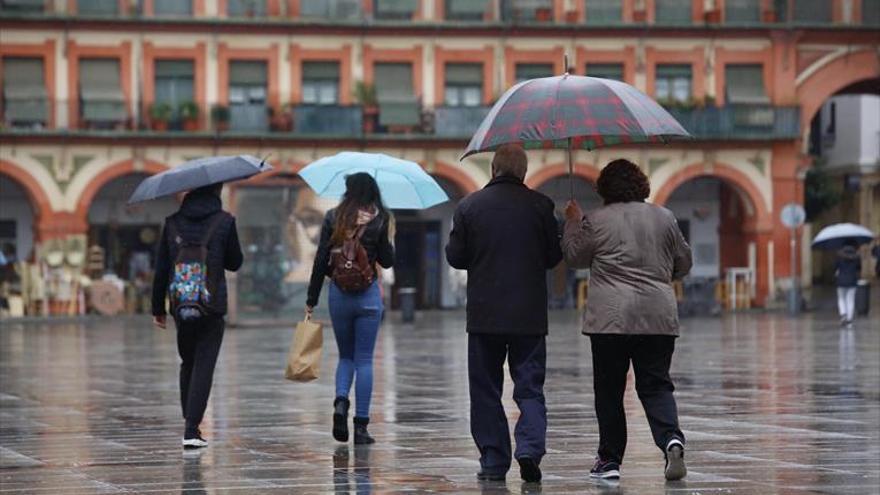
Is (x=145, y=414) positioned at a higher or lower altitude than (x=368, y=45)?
lower

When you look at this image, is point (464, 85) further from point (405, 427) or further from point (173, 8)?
point (405, 427)

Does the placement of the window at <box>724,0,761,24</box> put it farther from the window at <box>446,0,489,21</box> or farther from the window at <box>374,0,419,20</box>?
the window at <box>374,0,419,20</box>

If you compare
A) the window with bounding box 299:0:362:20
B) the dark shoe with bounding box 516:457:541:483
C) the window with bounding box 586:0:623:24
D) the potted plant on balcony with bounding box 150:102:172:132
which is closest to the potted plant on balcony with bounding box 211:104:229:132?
the potted plant on balcony with bounding box 150:102:172:132

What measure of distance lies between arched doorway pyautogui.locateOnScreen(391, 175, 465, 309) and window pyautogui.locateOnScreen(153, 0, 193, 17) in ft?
27.2

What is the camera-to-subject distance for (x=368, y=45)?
54000mm

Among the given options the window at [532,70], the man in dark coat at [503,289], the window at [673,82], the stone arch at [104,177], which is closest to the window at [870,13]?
the window at [673,82]

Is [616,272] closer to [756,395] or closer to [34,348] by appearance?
[756,395]

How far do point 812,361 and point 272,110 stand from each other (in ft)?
101

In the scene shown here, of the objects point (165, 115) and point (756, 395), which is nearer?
point (756, 395)

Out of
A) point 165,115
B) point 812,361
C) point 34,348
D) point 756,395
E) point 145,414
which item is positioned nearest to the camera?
point 145,414

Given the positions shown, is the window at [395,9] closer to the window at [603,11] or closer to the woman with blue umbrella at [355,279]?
the window at [603,11]

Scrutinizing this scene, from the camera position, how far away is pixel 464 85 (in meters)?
54.8

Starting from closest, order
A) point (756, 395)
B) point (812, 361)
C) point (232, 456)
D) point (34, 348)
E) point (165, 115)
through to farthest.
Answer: point (232, 456) → point (756, 395) → point (812, 361) → point (34, 348) → point (165, 115)

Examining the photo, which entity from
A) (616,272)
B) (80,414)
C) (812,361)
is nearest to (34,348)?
(812,361)
